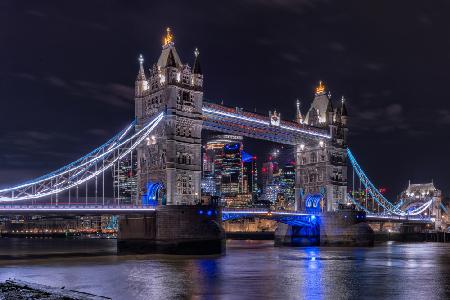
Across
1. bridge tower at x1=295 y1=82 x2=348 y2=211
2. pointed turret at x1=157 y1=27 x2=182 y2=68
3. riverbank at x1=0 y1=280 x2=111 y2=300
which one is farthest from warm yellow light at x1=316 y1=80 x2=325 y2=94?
riverbank at x1=0 y1=280 x2=111 y2=300

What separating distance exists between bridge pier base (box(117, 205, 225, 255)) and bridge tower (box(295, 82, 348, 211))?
113 ft

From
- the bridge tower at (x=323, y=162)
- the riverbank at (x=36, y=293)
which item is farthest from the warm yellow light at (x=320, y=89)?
the riverbank at (x=36, y=293)

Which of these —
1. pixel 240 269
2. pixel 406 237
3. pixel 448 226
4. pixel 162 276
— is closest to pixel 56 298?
pixel 162 276

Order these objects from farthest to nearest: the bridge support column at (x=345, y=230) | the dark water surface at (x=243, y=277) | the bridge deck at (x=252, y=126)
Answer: the bridge support column at (x=345, y=230) → the bridge deck at (x=252, y=126) → the dark water surface at (x=243, y=277)

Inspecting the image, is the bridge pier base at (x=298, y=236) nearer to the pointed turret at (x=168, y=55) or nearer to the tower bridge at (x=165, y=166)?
the tower bridge at (x=165, y=166)

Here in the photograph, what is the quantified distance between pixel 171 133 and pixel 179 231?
11.6 m

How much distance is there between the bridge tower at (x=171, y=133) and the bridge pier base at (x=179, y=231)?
368cm

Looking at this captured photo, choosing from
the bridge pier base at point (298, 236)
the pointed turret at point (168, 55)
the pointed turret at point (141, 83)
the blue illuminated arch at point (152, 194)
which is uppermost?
the pointed turret at point (168, 55)

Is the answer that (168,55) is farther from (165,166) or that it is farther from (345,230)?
(345,230)

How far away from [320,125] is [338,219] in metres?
15.7

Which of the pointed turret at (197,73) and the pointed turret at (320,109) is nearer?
the pointed turret at (197,73)

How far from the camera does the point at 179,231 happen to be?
219 ft

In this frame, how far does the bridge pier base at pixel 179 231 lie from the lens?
66.7 metres

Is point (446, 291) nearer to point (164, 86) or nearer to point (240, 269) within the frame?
point (240, 269)
